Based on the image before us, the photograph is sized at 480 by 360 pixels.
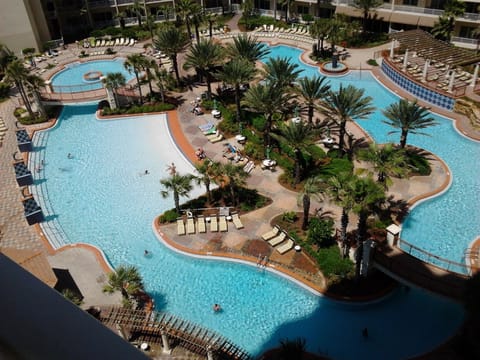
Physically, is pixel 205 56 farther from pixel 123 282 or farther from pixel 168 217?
pixel 123 282

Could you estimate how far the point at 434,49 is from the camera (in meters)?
43.6

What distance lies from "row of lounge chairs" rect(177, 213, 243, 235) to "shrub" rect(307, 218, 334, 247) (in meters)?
4.80

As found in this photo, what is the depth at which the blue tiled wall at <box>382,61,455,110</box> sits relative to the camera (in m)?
39.8

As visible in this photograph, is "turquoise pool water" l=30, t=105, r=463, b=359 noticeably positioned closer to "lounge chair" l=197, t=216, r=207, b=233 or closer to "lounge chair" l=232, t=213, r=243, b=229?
"lounge chair" l=197, t=216, r=207, b=233

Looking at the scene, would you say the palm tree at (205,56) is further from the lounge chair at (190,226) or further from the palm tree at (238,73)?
the lounge chair at (190,226)

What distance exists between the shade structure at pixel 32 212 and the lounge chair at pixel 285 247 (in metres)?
17.4

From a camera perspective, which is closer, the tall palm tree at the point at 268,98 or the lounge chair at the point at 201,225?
the lounge chair at the point at 201,225

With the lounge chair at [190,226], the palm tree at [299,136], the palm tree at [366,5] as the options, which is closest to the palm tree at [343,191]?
the palm tree at [299,136]

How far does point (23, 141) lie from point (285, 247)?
90.3 ft

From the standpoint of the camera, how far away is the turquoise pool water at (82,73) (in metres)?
50.0

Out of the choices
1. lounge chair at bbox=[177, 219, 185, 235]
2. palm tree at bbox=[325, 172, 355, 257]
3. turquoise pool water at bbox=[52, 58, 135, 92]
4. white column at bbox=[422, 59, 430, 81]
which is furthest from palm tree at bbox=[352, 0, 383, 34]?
lounge chair at bbox=[177, 219, 185, 235]

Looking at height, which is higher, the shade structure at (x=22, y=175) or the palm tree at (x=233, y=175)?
the palm tree at (x=233, y=175)

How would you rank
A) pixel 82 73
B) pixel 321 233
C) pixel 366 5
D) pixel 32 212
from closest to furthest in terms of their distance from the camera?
pixel 321 233 → pixel 32 212 → pixel 366 5 → pixel 82 73

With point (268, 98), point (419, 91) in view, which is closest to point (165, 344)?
point (268, 98)
